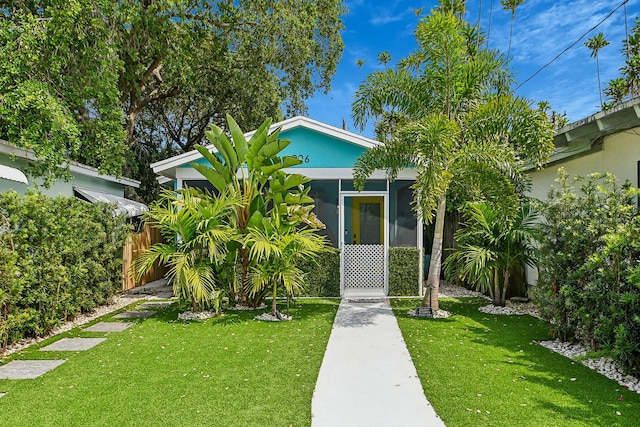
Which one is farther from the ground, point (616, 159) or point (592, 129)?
point (592, 129)

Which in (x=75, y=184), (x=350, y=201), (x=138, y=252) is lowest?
(x=138, y=252)

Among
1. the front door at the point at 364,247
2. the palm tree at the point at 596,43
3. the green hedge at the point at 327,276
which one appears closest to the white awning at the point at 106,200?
the green hedge at the point at 327,276

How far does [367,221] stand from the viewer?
452 inches

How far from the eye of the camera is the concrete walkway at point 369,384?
4.07 metres

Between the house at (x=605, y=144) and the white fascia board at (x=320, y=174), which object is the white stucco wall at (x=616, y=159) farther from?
the white fascia board at (x=320, y=174)

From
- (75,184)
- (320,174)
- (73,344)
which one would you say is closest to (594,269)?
(320,174)

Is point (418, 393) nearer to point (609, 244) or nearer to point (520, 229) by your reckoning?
point (609, 244)

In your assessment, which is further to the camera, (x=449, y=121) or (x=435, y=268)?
(x=435, y=268)

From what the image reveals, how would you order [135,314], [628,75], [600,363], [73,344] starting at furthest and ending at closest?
[628,75]
[135,314]
[73,344]
[600,363]

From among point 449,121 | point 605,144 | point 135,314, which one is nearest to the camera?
point 449,121

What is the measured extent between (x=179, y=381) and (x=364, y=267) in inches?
271

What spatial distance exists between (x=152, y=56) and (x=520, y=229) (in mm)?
13373

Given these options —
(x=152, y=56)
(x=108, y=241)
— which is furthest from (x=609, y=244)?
(x=152, y=56)

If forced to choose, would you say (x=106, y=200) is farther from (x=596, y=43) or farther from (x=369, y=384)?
(x=596, y=43)
